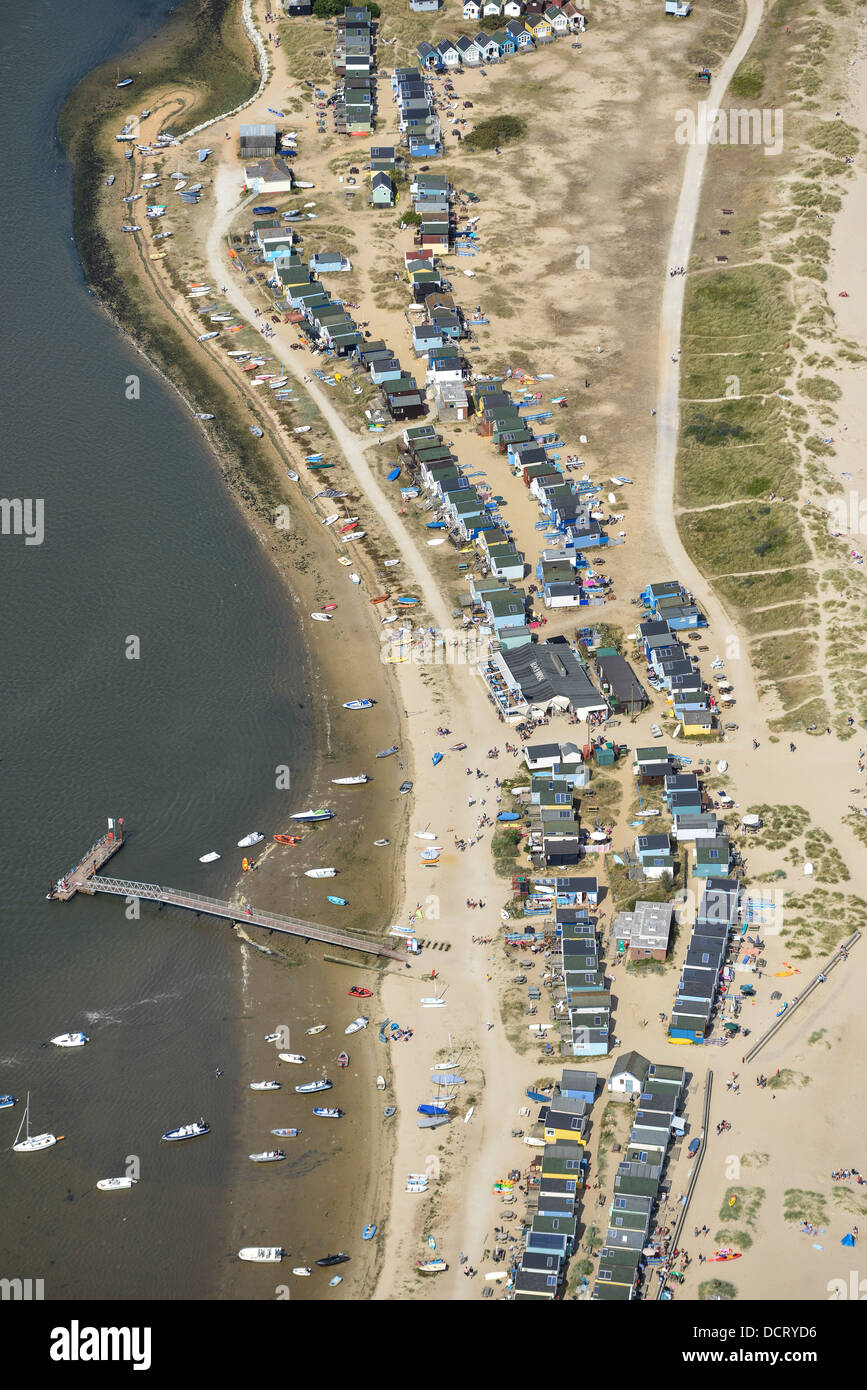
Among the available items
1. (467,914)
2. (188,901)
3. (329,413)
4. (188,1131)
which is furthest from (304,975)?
(329,413)

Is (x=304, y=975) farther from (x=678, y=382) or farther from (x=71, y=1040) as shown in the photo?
(x=678, y=382)

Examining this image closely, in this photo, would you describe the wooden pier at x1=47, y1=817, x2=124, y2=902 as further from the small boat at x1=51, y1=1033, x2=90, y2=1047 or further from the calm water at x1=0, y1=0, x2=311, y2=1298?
the small boat at x1=51, y1=1033, x2=90, y2=1047

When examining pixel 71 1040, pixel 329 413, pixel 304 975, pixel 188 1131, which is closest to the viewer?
pixel 188 1131

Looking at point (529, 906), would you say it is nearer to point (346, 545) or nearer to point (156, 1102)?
point (156, 1102)

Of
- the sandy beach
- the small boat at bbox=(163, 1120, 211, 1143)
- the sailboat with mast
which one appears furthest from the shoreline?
the sailboat with mast

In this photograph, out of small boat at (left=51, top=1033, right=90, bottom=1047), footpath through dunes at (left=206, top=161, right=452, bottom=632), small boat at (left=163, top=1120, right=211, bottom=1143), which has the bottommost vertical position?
small boat at (left=163, top=1120, right=211, bottom=1143)

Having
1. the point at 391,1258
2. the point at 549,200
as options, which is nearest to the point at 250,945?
the point at 391,1258
